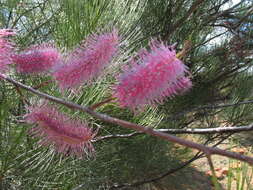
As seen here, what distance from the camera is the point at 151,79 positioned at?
0.99ft

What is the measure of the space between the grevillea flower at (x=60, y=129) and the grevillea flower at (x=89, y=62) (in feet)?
0.14

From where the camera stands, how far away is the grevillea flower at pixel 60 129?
362mm

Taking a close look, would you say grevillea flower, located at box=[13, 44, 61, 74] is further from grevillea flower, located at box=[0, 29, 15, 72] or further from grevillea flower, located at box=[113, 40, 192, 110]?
grevillea flower, located at box=[113, 40, 192, 110]

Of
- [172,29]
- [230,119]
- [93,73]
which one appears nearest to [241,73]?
[230,119]

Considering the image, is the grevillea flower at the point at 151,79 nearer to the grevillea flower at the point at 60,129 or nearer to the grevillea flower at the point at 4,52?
the grevillea flower at the point at 60,129

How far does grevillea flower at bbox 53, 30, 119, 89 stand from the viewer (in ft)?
1.18

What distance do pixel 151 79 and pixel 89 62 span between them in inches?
3.8

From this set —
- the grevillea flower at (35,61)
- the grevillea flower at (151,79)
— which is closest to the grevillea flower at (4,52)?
the grevillea flower at (35,61)

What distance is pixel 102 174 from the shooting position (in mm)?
1269

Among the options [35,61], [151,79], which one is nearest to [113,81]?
[35,61]

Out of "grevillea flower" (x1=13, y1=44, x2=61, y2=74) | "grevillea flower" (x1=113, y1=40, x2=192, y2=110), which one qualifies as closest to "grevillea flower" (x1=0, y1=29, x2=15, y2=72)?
"grevillea flower" (x1=13, y1=44, x2=61, y2=74)

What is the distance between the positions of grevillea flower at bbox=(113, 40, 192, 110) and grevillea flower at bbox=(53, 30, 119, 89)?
0.05m

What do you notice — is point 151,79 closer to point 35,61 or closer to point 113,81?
point 35,61

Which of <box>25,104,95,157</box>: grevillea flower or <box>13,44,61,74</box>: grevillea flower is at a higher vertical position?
<box>13,44,61,74</box>: grevillea flower
